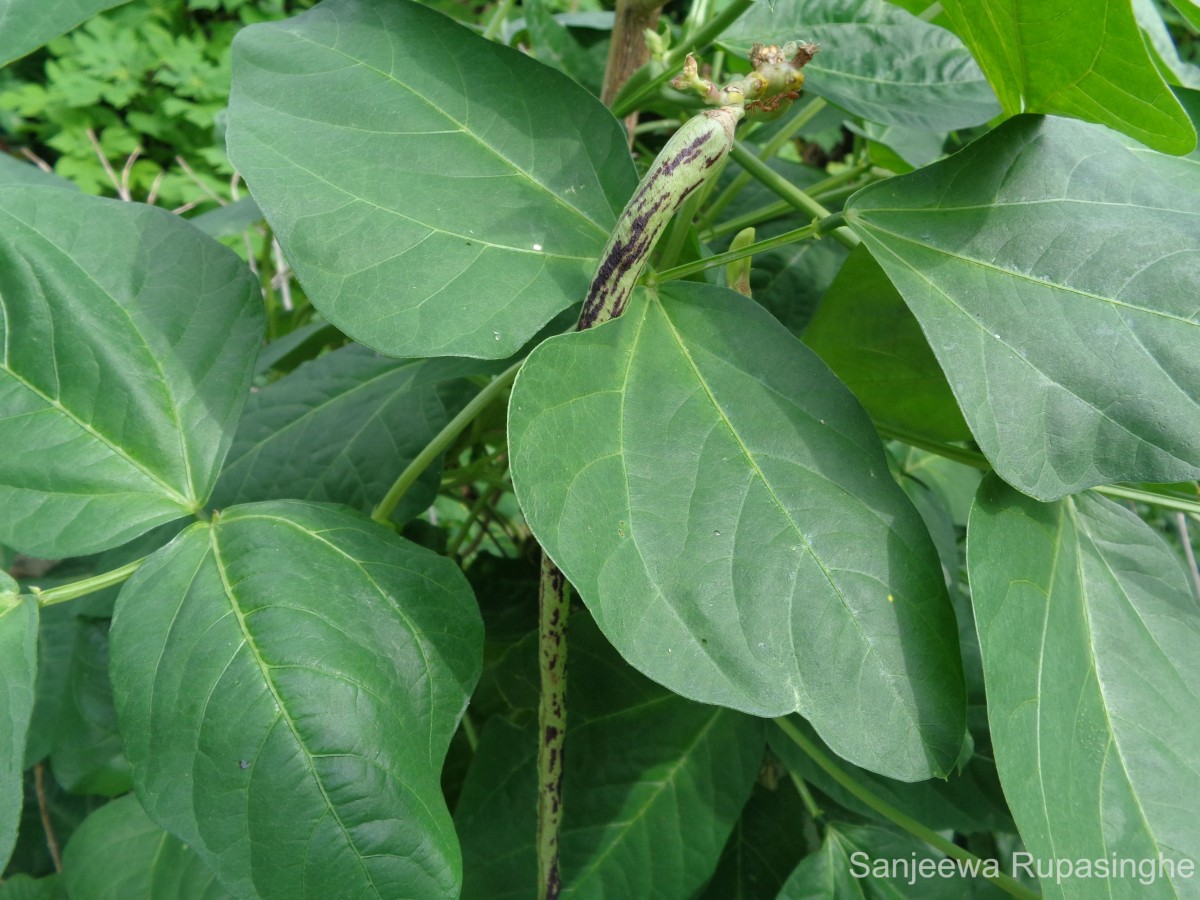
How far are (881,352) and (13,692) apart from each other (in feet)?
1.48

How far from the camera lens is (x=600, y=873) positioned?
1.63 feet

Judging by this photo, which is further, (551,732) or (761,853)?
(761,853)

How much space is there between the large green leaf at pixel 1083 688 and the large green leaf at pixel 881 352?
11cm

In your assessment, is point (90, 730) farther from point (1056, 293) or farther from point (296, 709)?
point (1056, 293)

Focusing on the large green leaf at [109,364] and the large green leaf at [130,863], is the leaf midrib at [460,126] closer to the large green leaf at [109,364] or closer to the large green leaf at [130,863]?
the large green leaf at [109,364]

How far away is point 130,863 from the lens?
1.70ft

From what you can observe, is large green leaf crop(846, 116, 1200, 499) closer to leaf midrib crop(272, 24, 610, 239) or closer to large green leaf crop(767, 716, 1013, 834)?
leaf midrib crop(272, 24, 610, 239)

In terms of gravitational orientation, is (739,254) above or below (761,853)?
above

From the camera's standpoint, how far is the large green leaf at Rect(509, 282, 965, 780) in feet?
1.10

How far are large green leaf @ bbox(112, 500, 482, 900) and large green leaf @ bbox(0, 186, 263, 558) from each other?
2.1 inches

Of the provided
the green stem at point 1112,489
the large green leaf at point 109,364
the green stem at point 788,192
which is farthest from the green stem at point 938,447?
the large green leaf at point 109,364

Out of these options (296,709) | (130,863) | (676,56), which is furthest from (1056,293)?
(130,863)

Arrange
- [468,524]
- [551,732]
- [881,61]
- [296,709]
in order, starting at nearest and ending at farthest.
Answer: [296,709]
[551,732]
[881,61]
[468,524]

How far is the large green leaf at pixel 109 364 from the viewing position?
418 millimetres
